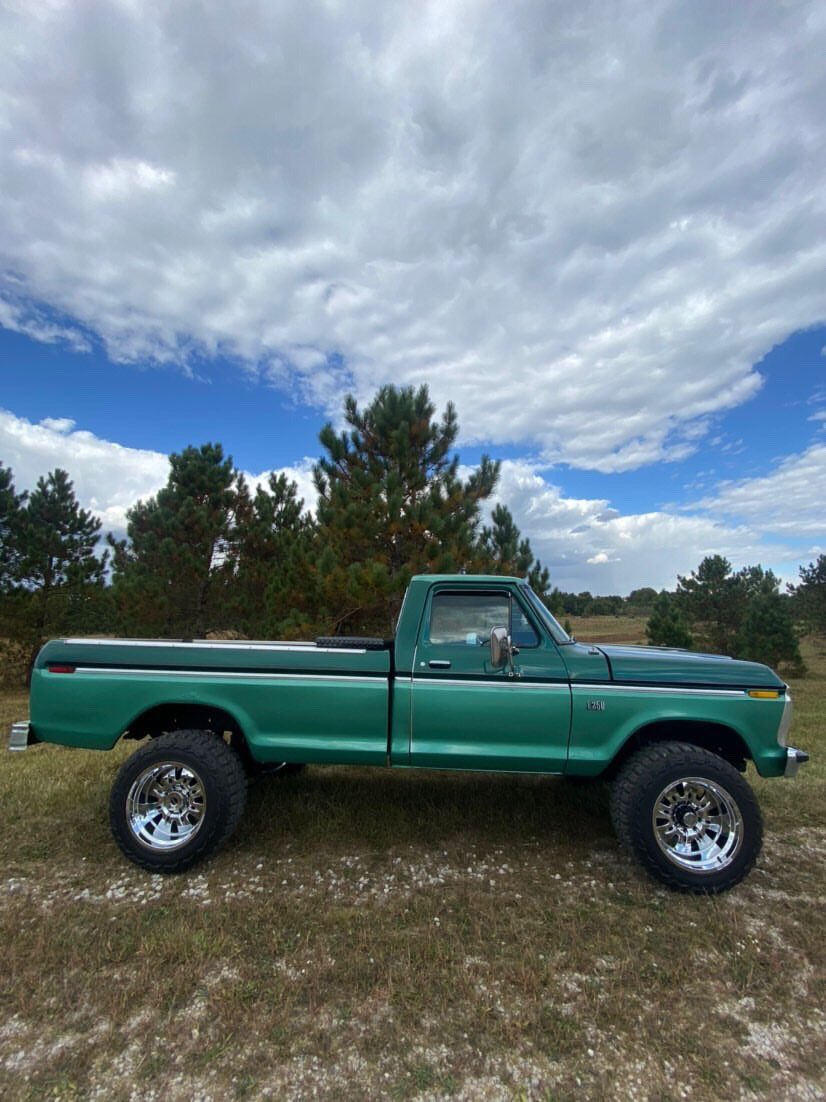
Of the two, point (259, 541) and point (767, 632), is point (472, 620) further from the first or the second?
point (767, 632)

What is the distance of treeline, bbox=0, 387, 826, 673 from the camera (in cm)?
930

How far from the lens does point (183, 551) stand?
1329 cm

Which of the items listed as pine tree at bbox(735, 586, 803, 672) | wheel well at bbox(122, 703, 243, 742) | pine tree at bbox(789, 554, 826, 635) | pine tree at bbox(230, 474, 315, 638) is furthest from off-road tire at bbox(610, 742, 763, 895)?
pine tree at bbox(789, 554, 826, 635)

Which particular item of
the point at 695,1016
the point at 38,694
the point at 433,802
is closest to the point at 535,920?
the point at 695,1016

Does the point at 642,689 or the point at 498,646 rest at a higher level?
the point at 498,646

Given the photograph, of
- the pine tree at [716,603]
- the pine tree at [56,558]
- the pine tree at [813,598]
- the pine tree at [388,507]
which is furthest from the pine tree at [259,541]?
the pine tree at [813,598]

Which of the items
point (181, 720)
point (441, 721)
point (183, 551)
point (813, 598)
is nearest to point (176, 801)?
point (181, 720)

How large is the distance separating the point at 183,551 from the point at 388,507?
6794 mm

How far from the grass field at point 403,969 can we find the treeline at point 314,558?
5389 mm

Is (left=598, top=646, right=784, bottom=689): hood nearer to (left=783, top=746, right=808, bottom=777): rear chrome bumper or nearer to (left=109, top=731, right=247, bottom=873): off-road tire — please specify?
(left=783, top=746, right=808, bottom=777): rear chrome bumper

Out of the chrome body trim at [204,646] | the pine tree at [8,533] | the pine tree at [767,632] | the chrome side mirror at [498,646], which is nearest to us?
the chrome side mirror at [498,646]

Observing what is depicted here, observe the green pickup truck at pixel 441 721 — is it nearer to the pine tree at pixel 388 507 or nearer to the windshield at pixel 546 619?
the windshield at pixel 546 619

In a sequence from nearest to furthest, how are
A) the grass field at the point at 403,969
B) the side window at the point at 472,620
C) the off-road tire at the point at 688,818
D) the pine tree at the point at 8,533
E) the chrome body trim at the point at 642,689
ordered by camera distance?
the grass field at the point at 403,969, the off-road tire at the point at 688,818, the chrome body trim at the point at 642,689, the side window at the point at 472,620, the pine tree at the point at 8,533

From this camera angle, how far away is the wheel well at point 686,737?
3.54 m
